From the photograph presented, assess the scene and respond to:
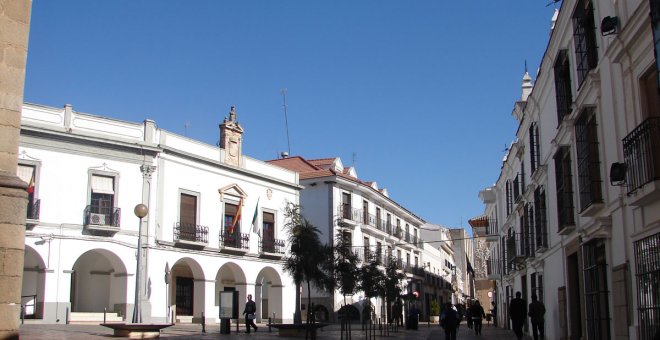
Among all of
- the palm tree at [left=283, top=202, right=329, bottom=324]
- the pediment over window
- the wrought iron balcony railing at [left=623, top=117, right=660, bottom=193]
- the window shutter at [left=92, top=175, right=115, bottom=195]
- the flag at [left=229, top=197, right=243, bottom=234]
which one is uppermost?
the pediment over window

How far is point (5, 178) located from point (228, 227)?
2870 centimetres

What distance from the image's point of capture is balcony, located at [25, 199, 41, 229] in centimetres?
2702

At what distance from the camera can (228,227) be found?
36031 millimetres

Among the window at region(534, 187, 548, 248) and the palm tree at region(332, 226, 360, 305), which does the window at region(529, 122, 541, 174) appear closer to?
the window at region(534, 187, 548, 248)

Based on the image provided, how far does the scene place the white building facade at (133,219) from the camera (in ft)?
91.0

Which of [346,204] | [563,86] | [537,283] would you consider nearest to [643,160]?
[563,86]

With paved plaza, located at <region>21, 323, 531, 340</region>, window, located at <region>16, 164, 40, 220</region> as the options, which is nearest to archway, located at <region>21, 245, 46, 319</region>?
window, located at <region>16, 164, 40, 220</region>

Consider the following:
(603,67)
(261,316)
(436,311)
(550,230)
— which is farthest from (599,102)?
(436,311)

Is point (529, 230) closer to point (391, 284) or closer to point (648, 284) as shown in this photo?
point (391, 284)

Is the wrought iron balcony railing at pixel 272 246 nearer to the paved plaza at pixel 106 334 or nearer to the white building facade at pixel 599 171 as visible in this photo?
the paved plaza at pixel 106 334

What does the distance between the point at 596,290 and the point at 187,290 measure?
994 inches

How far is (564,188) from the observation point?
16.7 meters

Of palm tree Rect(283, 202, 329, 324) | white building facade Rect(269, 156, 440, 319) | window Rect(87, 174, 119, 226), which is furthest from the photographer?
white building facade Rect(269, 156, 440, 319)

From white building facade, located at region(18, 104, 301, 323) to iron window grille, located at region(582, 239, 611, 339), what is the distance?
20489 mm
